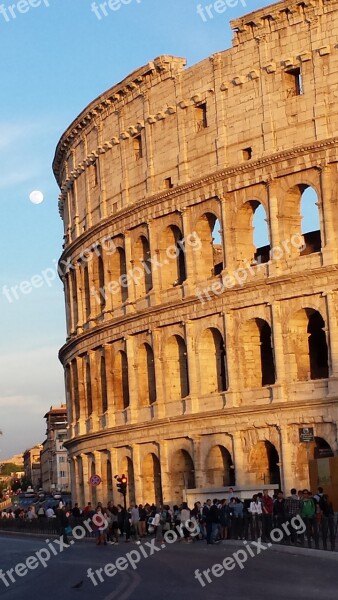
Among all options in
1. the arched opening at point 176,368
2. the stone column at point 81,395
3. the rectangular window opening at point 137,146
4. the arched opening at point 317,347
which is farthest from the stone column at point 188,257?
the stone column at point 81,395

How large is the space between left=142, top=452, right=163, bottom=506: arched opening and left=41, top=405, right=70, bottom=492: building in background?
8985 cm

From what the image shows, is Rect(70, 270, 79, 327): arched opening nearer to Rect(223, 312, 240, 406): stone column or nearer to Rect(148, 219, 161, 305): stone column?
Rect(148, 219, 161, 305): stone column

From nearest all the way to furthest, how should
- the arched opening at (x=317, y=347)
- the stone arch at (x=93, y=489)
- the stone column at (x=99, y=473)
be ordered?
the arched opening at (x=317, y=347) → the stone column at (x=99, y=473) → the stone arch at (x=93, y=489)

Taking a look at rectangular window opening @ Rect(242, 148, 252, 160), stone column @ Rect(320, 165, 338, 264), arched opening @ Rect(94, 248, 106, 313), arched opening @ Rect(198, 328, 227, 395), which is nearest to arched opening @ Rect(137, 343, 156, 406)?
arched opening @ Rect(198, 328, 227, 395)

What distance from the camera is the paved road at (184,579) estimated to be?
73.1 feet

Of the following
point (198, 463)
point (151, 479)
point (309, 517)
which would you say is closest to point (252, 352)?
point (198, 463)

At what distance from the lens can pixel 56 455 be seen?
151 metres

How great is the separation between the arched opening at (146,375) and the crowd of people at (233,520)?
5484 mm

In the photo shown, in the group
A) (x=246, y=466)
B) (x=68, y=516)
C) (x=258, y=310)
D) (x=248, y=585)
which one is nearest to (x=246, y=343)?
(x=258, y=310)

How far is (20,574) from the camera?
29.8 meters

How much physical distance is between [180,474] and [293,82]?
14770 mm

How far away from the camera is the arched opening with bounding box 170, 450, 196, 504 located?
4909 centimetres

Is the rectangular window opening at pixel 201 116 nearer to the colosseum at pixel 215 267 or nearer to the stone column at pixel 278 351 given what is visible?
the colosseum at pixel 215 267
